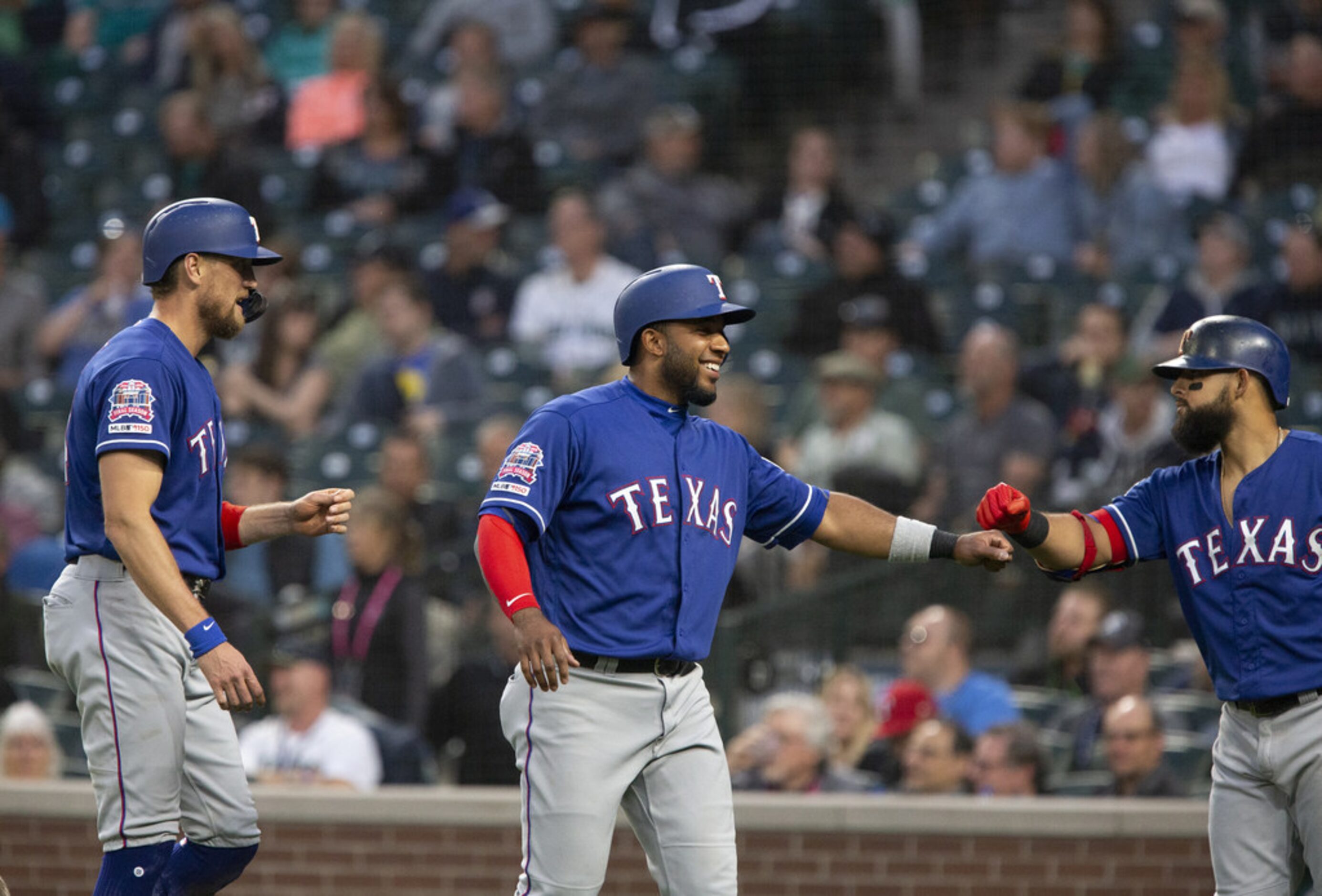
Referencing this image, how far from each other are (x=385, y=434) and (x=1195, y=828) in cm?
438

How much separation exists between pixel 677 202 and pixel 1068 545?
5692 mm

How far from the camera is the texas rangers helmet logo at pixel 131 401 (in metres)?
3.84

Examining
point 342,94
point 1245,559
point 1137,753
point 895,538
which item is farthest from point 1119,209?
point 895,538

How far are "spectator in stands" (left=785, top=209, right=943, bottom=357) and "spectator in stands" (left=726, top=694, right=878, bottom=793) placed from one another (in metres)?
2.62

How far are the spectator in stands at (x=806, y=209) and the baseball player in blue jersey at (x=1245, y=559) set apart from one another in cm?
508

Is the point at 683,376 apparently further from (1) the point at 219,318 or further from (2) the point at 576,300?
(2) the point at 576,300

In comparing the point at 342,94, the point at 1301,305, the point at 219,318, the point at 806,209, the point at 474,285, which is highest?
the point at 342,94

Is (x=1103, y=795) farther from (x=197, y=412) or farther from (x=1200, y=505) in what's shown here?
(x=197, y=412)

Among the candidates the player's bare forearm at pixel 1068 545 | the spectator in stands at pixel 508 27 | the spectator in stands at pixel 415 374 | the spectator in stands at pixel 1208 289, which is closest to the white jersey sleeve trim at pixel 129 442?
the player's bare forearm at pixel 1068 545

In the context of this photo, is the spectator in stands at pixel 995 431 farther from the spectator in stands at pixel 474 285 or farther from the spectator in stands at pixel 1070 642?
the spectator in stands at pixel 474 285

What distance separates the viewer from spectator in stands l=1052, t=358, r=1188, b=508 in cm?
749

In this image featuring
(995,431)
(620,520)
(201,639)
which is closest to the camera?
(201,639)

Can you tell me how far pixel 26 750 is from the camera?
701 centimetres

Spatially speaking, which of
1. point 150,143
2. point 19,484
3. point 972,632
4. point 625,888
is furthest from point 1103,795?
point 150,143
